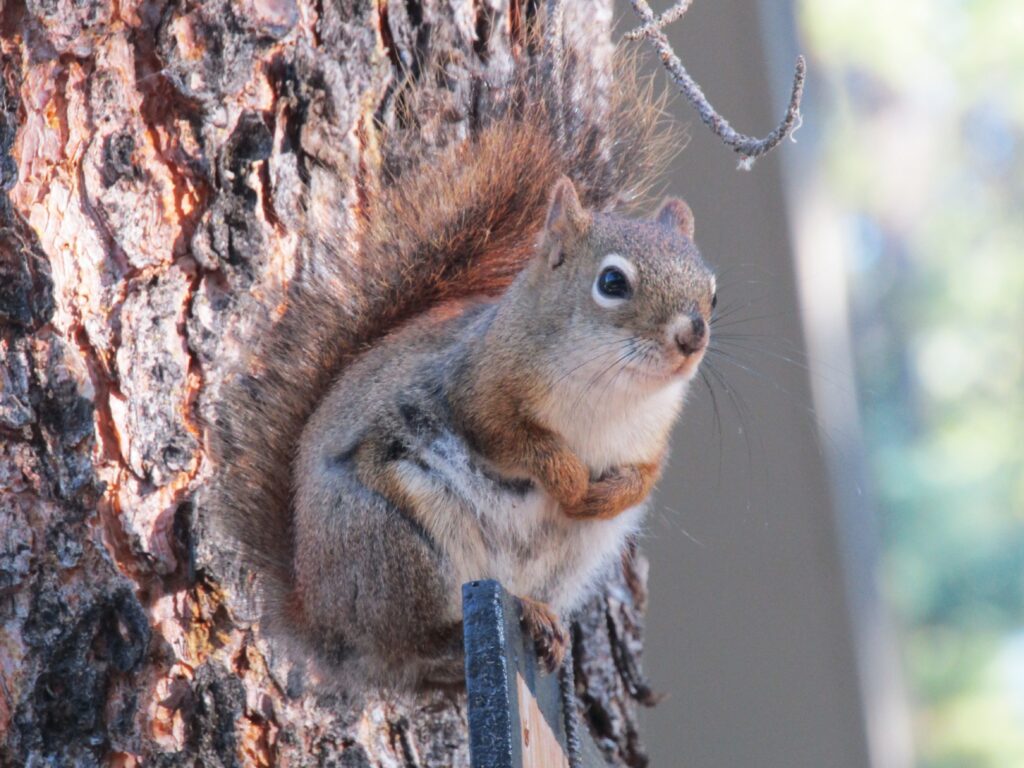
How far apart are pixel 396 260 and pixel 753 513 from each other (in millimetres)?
1268

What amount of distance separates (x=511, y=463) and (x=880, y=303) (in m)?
2.11

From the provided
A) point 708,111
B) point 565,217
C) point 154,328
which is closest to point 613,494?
point 565,217

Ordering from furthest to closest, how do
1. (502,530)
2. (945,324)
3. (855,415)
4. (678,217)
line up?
(945,324)
(855,415)
(678,217)
(502,530)

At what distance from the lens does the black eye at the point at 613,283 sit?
134 centimetres

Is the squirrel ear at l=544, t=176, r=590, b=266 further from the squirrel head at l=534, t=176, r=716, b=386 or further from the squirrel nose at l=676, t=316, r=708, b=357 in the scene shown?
the squirrel nose at l=676, t=316, r=708, b=357

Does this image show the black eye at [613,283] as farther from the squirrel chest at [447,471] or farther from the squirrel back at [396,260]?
the squirrel back at [396,260]

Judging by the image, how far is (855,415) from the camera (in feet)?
9.73

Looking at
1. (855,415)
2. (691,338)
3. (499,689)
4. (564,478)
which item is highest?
(855,415)

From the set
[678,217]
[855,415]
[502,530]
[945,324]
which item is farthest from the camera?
[945,324]

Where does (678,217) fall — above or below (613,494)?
above

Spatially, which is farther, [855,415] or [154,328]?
[855,415]

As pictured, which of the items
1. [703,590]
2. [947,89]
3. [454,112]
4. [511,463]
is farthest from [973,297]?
[511,463]

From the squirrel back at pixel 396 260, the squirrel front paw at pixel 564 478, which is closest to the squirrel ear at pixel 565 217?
the squirrel back at pixel 396 260

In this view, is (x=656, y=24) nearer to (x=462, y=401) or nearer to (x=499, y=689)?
(x=462, y=401)
